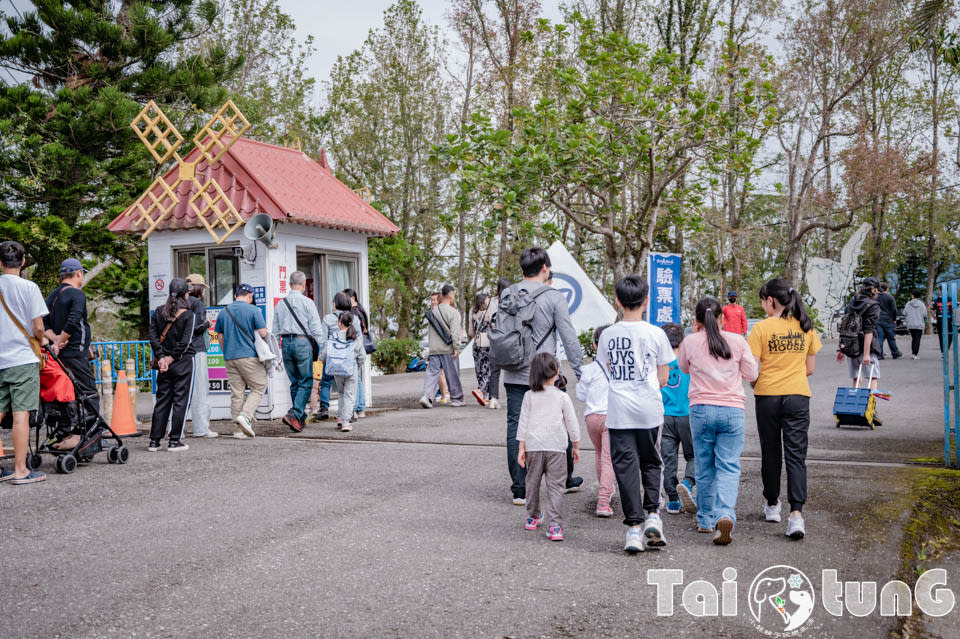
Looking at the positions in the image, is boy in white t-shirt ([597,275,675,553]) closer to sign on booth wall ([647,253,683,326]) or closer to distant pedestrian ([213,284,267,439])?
distant pedestrian ([213,284,267,439])

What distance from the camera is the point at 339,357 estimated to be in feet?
36.3

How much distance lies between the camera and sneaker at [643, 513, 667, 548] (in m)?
5.46

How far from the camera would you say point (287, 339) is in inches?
453

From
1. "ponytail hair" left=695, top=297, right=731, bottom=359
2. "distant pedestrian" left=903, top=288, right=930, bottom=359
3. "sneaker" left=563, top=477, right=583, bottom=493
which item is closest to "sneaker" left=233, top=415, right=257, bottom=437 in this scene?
"sneaker" left=563, top=477, right=583, bottom=493

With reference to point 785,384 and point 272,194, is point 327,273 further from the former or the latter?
point 785,384

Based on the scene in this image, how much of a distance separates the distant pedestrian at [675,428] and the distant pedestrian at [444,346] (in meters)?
7.21

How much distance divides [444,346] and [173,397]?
5042 millimetres

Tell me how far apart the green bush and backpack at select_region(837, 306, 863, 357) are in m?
15.7

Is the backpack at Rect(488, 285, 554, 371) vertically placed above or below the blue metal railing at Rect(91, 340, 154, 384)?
above

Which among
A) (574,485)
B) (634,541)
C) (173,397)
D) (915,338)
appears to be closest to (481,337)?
(173,397)

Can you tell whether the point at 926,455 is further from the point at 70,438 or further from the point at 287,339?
the point at 70,438

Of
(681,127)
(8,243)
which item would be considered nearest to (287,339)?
(8,243)

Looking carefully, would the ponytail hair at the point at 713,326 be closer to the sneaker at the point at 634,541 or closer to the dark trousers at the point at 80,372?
the sneaker at the point at 634,541

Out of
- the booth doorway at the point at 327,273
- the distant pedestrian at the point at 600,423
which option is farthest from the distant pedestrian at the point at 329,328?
the distant pedestrian at the point at 600,423
